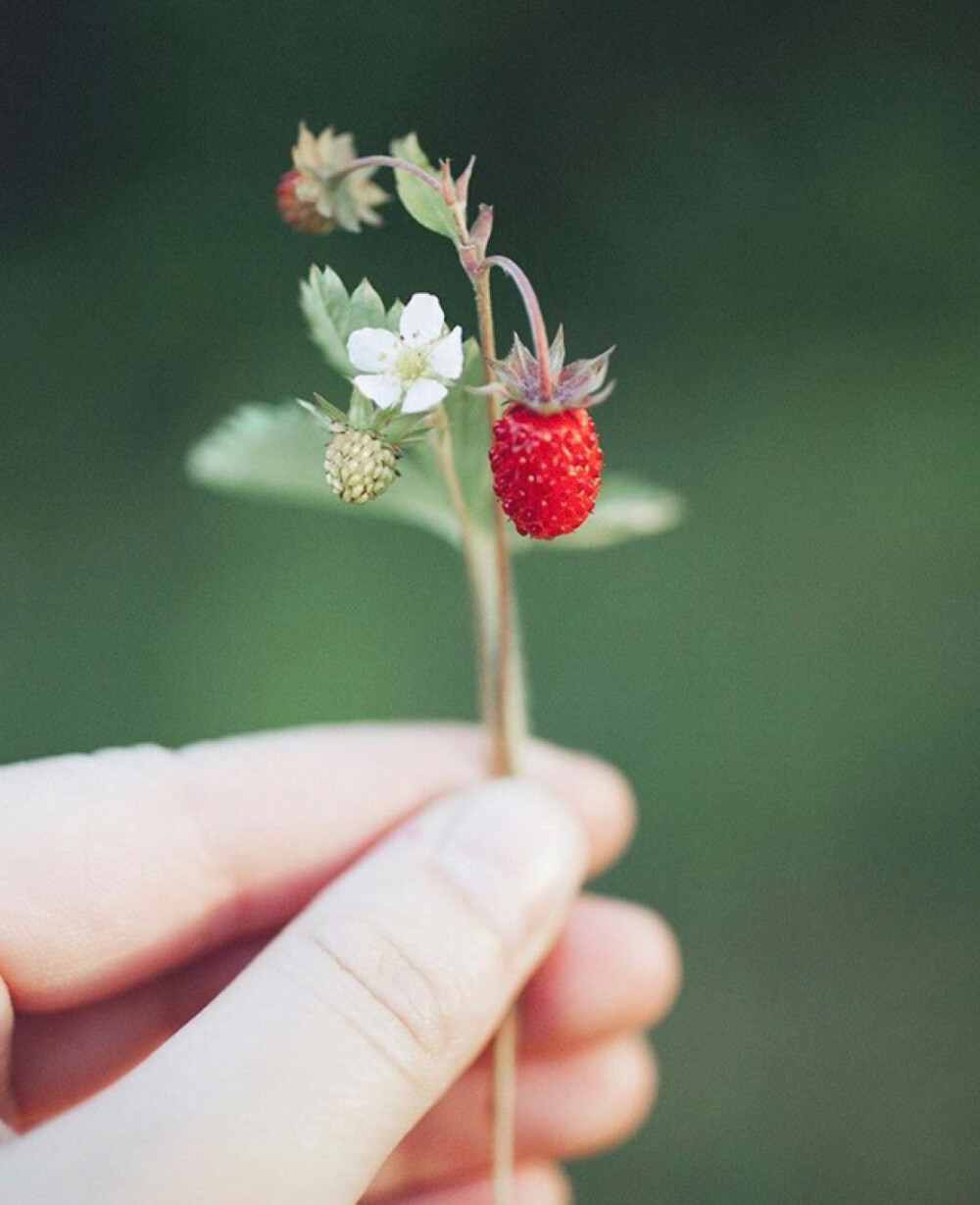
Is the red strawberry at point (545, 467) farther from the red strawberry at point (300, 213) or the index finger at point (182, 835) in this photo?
the index finger at point (182, 835)

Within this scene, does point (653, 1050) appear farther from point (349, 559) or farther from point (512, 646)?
point (512, 646)

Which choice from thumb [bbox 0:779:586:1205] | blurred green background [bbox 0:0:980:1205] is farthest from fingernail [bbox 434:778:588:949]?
blurred green background [bbox 0:0:980:1205]

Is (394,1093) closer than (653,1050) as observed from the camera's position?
Yes

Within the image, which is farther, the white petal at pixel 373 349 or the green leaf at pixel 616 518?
the green leaf at pixel 616 518

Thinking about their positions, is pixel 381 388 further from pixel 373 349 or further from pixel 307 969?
pixel 307 969

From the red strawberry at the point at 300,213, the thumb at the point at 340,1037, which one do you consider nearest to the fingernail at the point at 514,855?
the thumb at the point at 340,1037

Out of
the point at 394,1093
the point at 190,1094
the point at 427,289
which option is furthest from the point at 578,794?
the point at 427,289
